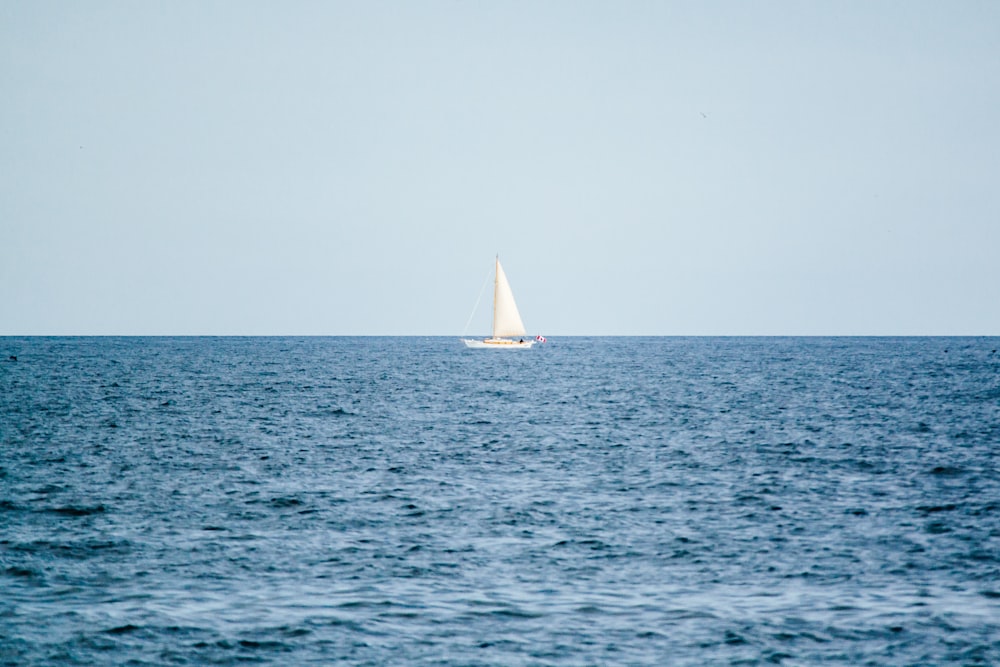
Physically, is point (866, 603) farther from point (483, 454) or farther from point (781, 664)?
point (483, 454)

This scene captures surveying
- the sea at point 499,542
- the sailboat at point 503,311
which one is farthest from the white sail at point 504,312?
the sea at point 499,542

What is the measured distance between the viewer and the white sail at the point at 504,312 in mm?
161500

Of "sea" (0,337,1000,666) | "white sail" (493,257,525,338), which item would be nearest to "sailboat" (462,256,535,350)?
"white sail" (493,257,525,338)

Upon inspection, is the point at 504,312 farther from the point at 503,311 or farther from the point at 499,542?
the point at 499,542

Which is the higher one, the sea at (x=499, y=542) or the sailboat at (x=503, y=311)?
the sailboat at (x=503, y=311)

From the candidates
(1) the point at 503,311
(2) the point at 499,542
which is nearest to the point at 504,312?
(1) the point at 503,311

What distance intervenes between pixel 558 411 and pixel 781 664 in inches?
1965

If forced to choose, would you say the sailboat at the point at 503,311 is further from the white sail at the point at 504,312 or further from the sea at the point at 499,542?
the sea at the point at 499,542

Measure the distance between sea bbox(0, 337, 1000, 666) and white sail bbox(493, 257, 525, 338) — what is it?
104 m

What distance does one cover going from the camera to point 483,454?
143 feet

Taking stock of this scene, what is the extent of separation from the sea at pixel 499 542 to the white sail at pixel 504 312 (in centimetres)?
10380

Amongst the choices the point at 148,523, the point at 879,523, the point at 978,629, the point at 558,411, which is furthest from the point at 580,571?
the point at 558,411

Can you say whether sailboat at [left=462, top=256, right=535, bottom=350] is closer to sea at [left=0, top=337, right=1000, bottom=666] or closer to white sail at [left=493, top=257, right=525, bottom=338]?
white sail at [left=493, top=257, right=525, bottom=338]

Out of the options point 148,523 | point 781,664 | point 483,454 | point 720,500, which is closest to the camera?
point 781,664
